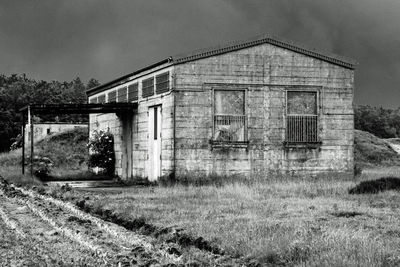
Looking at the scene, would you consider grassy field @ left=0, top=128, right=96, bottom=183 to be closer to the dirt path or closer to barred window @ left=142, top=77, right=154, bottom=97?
barred window @ left=142, top=77, right=154, bottom=97

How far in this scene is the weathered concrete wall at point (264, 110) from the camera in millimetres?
23359

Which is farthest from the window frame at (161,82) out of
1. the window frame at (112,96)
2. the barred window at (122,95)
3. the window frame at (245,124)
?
the window frame at (112,96)

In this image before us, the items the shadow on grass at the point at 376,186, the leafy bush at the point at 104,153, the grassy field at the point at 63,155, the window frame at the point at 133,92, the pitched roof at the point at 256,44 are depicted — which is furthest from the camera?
the grassy field at the point at 63,155

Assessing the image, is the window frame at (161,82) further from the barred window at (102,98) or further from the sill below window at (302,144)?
the barred window at (102,98)

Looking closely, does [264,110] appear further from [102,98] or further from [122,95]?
[102,98]

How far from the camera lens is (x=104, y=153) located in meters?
30.8

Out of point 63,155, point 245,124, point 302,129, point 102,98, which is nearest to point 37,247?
point 245,124

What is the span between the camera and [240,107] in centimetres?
2389

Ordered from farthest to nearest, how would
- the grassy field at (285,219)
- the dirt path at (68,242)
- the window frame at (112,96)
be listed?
the window frame at (112,96), the dirt path at (68,242), the grassy field at (285,219)

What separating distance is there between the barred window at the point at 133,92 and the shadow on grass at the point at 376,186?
38.6 feet

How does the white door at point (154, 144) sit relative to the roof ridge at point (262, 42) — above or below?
below

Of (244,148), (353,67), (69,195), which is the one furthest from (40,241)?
(353,67)

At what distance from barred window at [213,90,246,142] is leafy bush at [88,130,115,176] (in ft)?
28.2

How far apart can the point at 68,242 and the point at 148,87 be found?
53.2 ft
